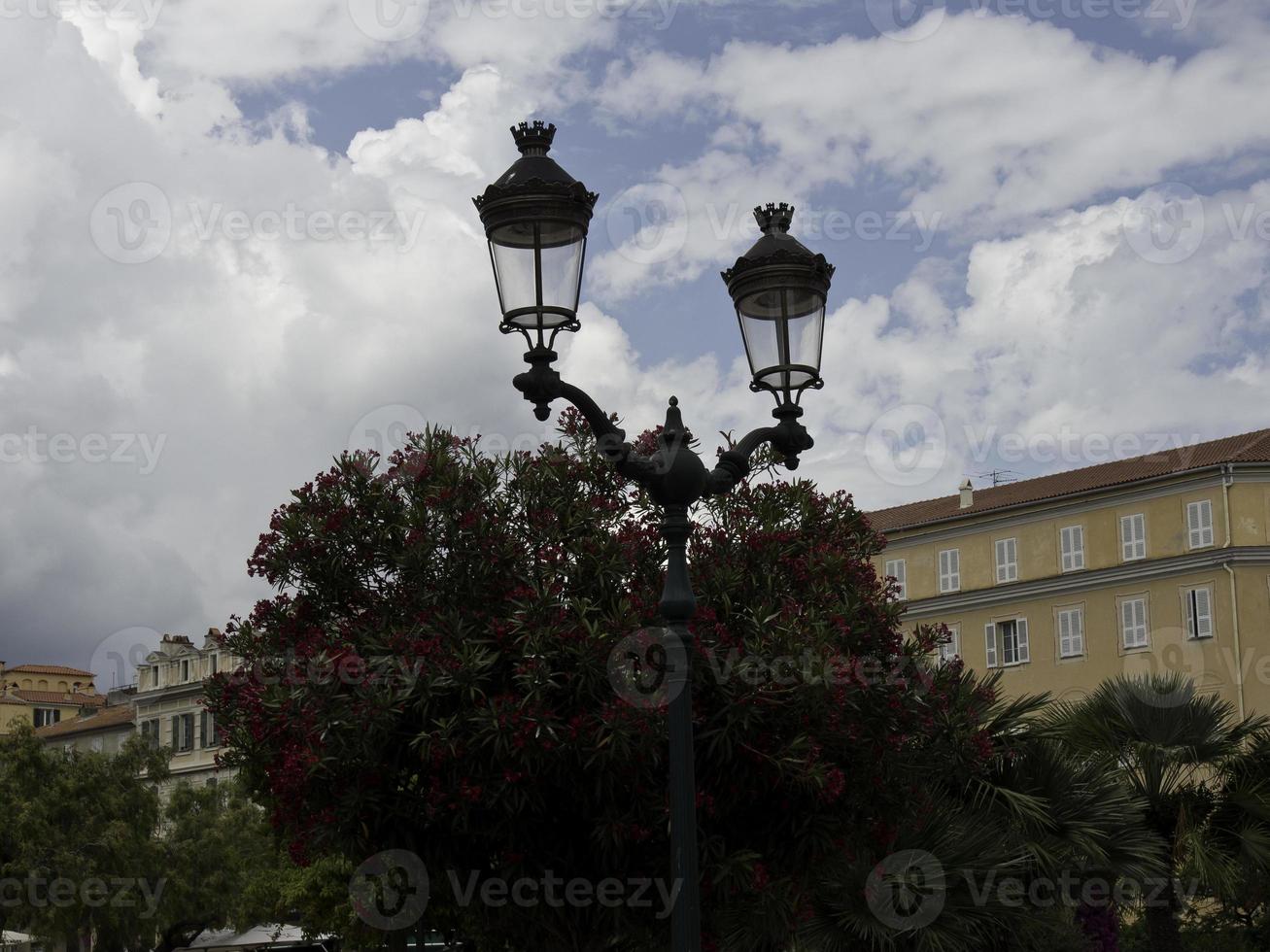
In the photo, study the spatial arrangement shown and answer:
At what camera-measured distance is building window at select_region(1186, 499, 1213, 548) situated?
5238 centimetres

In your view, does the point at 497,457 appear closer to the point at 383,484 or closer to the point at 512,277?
the point at 383,484

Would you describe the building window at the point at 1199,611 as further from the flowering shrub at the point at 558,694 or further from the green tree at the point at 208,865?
the flowering shrub at the point at 558,694

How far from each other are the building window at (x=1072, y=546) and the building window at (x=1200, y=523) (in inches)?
162

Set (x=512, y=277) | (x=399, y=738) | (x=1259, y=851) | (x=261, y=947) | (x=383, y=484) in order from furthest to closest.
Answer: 1. (x=261, y=947)
2. (x=1259, y=851)
3. (x=383, y=484)
4. (x=399, y=738)
5. (x=512, y=277)

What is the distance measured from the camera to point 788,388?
885 cm

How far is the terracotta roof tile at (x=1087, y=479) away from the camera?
5297 cm

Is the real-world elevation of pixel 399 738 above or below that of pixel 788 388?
below

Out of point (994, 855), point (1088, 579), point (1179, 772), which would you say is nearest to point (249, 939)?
point (1179, 772)

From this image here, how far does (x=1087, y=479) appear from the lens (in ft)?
186

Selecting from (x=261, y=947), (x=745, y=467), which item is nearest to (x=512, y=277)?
(x=745, y=467)

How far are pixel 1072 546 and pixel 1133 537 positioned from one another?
2.39 m

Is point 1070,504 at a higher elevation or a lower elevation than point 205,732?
higher

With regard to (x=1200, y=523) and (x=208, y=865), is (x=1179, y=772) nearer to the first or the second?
(x=208, y=865)

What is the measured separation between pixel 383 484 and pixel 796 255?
16.5 feet
